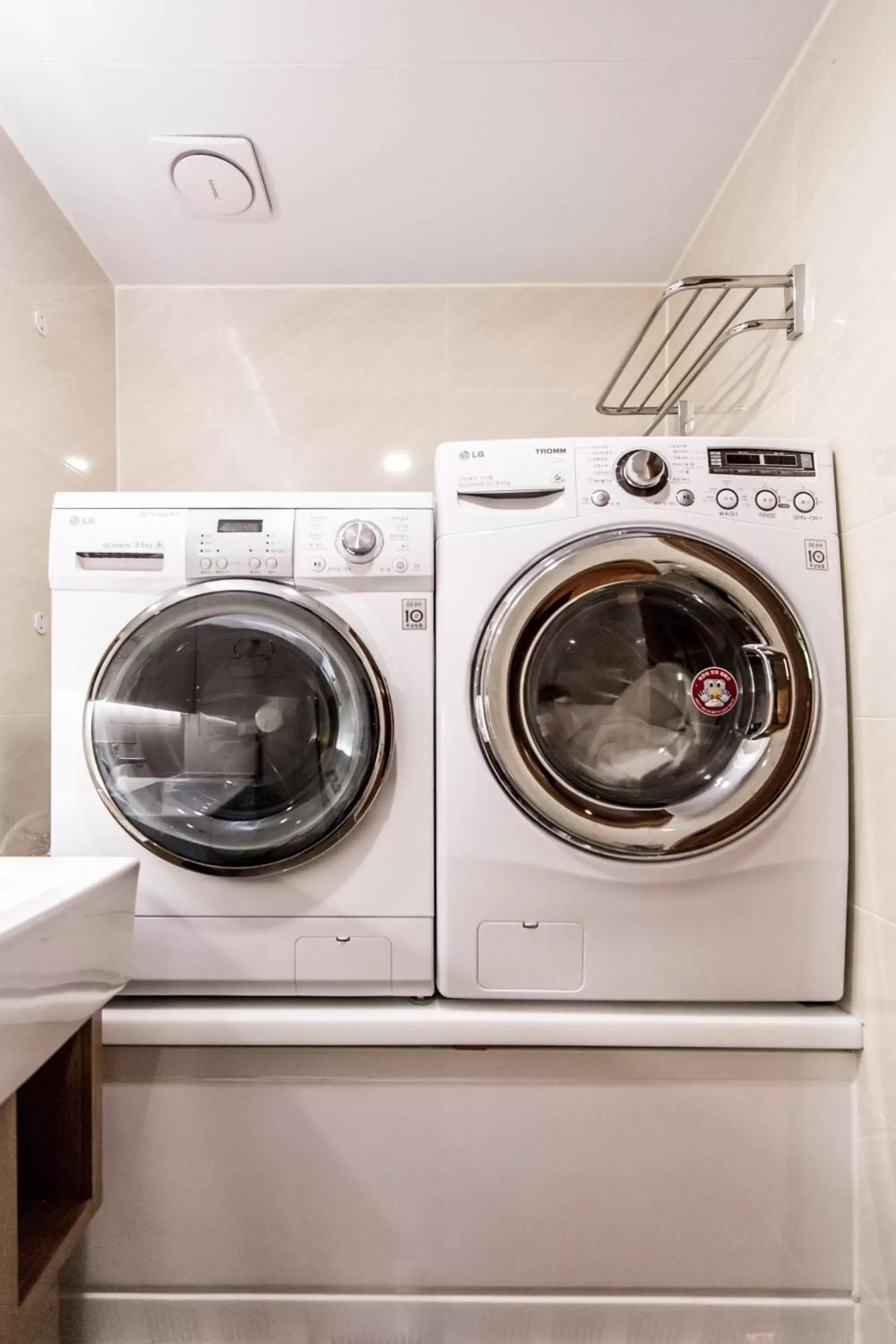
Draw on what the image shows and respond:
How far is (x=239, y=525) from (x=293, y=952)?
0.70m

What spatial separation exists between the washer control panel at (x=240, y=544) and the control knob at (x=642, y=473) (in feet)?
1.78

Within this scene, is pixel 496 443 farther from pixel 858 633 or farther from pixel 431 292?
pixel 431 292

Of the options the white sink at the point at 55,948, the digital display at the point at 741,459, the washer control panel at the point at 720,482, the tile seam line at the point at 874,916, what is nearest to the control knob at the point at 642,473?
the washer control panel at the point at 720,482

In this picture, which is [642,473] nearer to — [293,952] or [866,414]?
[866,414]

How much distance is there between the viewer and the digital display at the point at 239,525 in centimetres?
125

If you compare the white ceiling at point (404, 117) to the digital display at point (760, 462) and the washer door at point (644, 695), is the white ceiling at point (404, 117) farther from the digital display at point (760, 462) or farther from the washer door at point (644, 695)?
the washer door at point (644, 695)

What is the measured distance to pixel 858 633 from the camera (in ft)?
3.84

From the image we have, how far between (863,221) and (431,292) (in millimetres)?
1212

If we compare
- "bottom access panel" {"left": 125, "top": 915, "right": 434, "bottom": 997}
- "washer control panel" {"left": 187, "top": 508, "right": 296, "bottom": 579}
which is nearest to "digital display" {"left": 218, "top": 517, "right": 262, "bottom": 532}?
"washer control panel" {"left": 187, "top": 508, "right": 296, "bottom": 579}

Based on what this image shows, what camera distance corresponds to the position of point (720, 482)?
1.21m

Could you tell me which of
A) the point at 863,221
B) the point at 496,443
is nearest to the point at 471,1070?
the point at 496,443

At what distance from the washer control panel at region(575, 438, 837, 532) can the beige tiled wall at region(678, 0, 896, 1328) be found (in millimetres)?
48

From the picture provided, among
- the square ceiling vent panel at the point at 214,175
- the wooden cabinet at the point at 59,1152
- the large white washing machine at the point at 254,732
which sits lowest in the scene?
the wooden cabinet at the point at 59,1152

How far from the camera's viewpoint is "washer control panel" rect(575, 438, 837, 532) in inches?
47.4
